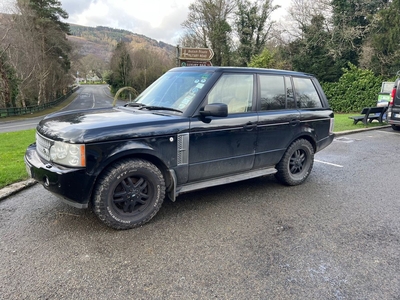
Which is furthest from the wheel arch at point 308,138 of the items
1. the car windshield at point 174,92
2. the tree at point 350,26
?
the tree at point 350,26

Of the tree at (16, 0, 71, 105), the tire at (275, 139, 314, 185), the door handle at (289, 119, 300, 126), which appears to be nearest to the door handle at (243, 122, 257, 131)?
the door handle at (289, 119, 300, 126)

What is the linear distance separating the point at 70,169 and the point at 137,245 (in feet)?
3.37

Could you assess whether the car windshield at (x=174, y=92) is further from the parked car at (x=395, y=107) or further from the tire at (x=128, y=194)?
the parked car at (x=395, y=107)

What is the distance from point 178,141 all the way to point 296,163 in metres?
2.40

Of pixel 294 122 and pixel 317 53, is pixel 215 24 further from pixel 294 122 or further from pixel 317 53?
pixel 294 122

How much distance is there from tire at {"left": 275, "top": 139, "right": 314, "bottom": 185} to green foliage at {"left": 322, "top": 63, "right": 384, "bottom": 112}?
56.2 feet

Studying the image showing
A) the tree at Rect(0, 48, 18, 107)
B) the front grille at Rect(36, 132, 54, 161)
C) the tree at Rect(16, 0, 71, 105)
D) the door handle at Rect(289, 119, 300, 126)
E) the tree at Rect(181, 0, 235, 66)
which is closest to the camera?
the front grille at Rect(36, 132, 54, 161)

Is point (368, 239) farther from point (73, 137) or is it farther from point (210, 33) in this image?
point (210, 33)

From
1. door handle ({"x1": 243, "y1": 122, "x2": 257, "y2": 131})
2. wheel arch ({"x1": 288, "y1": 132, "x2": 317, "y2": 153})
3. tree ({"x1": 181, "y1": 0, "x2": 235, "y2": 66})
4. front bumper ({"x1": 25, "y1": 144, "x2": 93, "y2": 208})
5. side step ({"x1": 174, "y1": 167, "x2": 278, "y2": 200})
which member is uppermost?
tree ({"x1": 181, "y1": 0, "x2": 235, "y2": 66})

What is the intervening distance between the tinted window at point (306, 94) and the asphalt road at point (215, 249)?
153cm

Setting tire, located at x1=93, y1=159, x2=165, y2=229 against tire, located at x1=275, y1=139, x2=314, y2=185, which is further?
tire, located at x1=275, y1=139, x2=314, y2=185

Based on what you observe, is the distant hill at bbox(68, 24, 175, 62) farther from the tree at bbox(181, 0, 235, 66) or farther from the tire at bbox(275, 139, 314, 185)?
Result: the tire at bbox(275, 139, 314, 185)

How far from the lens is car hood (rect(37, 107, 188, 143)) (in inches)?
115

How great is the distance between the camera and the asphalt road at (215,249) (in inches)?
92.5
